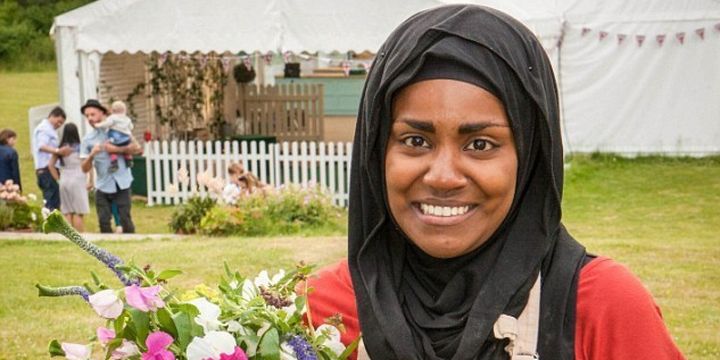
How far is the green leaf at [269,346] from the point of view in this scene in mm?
1960

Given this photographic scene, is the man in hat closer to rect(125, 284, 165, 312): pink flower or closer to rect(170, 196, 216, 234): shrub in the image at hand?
rect(170, 196, 216, 234): shrub

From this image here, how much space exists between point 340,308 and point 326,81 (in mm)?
25045

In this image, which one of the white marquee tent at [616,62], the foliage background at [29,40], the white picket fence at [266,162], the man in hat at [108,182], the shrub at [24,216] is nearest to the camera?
the shrub at [24,216]

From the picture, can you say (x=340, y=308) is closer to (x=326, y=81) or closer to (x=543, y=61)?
(x=543, y=61)

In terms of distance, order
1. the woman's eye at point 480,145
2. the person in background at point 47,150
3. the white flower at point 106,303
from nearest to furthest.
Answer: the white flower at point 106,303, the woman's eye at point 480,145, the person in background at point 47,150

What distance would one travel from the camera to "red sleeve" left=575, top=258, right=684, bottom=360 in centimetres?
202

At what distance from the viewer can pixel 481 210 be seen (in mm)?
2082

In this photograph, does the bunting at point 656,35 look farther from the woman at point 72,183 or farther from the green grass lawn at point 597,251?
the woman at point 72,183

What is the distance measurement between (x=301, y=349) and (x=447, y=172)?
1.33ft

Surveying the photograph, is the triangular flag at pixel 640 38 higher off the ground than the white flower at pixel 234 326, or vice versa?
the triangular flag at pixel 640 38

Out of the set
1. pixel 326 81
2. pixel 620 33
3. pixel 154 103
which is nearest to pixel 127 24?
pixel 154 103

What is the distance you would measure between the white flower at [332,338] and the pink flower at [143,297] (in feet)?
1.18

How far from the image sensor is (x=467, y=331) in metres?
2.03

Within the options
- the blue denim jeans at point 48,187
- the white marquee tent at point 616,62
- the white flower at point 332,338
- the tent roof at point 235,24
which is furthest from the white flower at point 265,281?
the blue denim jeans at point 48,187
